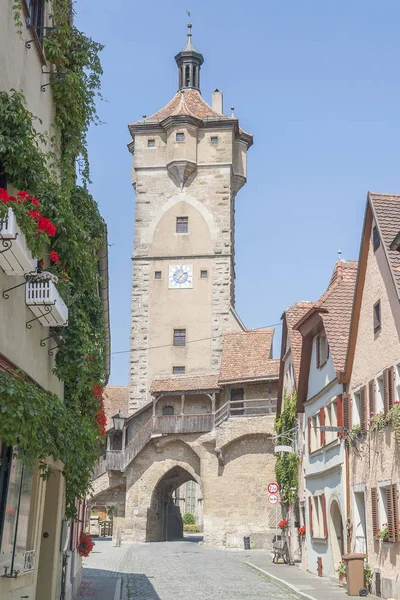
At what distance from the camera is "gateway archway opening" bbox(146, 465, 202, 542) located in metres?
41.0

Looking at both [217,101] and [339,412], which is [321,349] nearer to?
[339,412]

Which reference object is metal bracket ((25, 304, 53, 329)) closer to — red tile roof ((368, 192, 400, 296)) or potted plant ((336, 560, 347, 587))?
red tile roof ((368, 192, 400, 296))

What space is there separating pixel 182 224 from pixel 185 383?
965 centimetres

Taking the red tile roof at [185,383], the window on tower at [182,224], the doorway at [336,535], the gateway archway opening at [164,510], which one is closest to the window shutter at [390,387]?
the doorway at [336,535]

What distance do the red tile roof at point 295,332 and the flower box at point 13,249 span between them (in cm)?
1638

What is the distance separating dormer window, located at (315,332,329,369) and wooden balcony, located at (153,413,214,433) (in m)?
18.5

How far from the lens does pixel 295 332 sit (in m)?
24.6

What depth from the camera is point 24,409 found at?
7203 mm

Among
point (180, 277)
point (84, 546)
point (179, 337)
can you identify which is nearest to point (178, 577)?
point (84, 546)

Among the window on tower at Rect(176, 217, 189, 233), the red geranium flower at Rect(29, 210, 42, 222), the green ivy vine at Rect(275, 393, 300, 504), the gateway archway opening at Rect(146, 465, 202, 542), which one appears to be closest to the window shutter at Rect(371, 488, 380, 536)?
the green ivy vine at Rect(275, 393, 300, 504)

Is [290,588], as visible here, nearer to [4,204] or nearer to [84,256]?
[84,256]

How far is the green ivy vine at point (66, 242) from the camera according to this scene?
7570 mm

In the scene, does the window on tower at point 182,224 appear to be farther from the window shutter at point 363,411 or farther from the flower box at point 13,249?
the flower box at point 13,249

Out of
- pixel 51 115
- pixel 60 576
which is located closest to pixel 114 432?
pixel 60 576
